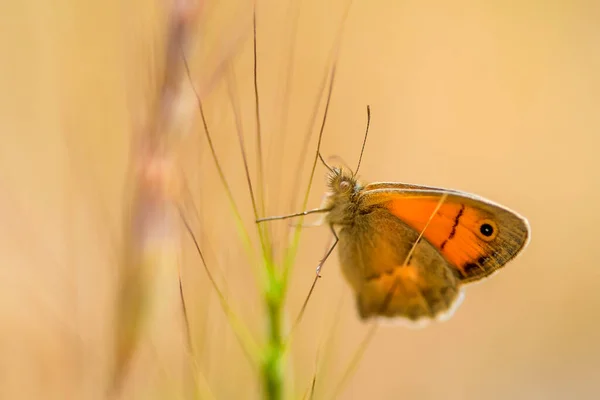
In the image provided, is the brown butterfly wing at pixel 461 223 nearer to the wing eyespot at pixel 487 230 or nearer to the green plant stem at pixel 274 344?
the wing eyespot at pixel 487 230

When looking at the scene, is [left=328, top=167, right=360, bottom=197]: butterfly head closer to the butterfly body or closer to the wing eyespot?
the butterfly body

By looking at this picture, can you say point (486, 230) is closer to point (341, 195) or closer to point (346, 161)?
point (341, 195)

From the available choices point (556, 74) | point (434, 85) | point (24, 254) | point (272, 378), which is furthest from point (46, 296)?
point (556, 74)

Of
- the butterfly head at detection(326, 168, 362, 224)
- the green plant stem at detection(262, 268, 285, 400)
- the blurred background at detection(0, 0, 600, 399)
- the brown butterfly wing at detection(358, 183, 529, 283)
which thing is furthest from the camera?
the blurred background at detection(0, 0, 600, 399)

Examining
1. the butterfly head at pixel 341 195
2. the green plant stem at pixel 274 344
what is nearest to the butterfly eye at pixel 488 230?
the butterfly head at pixel 341 195

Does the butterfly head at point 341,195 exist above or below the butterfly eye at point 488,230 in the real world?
above

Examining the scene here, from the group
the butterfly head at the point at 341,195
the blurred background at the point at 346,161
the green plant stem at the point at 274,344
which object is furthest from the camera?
the blurred background at the point at 346,161

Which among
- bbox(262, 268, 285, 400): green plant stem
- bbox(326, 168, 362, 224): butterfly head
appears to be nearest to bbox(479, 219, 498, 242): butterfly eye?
bbox(326, 168, 362, 224): butterfly head

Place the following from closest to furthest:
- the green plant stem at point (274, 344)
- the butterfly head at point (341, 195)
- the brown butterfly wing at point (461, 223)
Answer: the green plant stem at point (274, 344)
the brown butterfly wing at point (461, 223)
the butterfly head at point (341, 195)

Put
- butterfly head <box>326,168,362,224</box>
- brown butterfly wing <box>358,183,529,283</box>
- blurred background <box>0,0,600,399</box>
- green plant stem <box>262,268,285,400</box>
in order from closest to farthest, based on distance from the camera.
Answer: green plant stem <box>262,268,285,400</box>, brown butterfly wing <box>358,183,529,283</box>, butterfly head <box>326,168,362,224</box>, blurred background <box>0,0,600,399</box>
